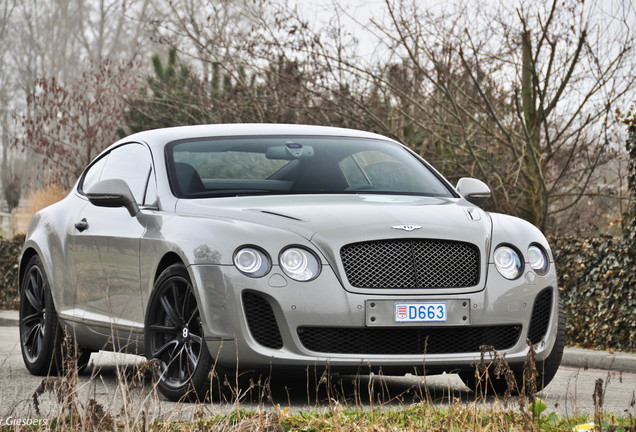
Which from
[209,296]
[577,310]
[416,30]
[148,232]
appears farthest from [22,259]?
[416,30]

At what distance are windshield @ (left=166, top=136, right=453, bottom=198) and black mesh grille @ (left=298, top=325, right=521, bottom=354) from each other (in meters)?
1.30

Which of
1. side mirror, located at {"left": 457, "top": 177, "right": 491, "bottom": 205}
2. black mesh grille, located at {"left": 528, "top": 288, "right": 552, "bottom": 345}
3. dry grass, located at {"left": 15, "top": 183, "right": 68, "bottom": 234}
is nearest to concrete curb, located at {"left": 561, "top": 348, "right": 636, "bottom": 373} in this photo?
side mirror, located at {"left": 457, "top": 177, "right": 491, "bottom": 205}

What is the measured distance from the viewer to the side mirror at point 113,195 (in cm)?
716

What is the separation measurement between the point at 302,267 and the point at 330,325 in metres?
0.33

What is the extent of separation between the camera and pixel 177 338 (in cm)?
651

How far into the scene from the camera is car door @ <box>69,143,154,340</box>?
23.4 ft

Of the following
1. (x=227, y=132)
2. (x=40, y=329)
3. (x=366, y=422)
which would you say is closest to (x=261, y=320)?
(x=366, y=422)

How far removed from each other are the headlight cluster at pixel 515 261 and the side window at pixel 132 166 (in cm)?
236

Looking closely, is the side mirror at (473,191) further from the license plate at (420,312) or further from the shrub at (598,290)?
the shrub at (598,290)

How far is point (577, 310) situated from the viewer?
11.4 m

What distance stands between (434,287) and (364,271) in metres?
0.40

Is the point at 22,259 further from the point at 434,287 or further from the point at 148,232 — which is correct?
the point at 434,287

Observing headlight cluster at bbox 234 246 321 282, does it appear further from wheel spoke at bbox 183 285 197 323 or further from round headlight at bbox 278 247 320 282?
wheel spoke at bbox 183 285 197 323

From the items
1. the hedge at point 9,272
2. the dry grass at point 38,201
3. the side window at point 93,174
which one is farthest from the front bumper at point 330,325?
the dry grass at point 38,201
